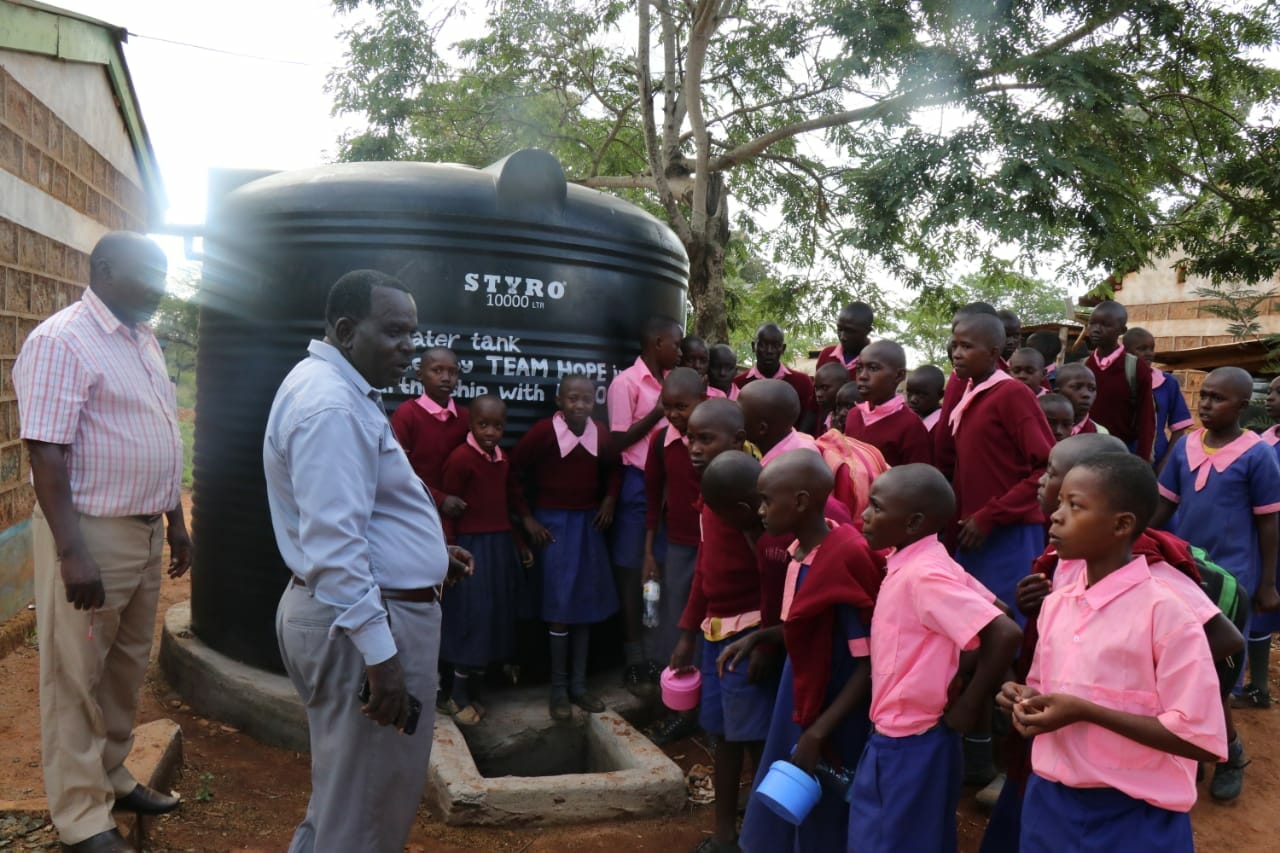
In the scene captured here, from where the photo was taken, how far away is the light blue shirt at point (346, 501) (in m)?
2.04

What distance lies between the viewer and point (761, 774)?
2924 millimetres

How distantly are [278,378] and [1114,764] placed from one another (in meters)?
3.65

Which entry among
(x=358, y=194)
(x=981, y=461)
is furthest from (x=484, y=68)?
(x=981, y=461)

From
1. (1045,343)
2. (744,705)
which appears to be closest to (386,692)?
(744,705)

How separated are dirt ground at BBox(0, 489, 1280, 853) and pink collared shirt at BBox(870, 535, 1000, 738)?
1.28 metres

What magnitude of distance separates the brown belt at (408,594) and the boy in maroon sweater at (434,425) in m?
1.72

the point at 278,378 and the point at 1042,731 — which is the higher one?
the point at 278,378

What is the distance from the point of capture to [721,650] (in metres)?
3.21

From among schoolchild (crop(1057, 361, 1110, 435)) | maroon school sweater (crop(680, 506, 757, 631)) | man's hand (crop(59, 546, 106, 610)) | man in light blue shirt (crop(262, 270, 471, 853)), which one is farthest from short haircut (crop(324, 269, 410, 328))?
schoolchild (crop(1057, 361, 1110, 435))

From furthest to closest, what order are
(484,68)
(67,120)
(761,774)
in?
(484,68) → (67,120) → (761,774)

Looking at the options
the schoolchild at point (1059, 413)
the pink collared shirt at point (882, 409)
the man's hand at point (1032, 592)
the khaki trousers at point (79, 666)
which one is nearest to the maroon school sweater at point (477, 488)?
the khaki trousers at point (79, 666)

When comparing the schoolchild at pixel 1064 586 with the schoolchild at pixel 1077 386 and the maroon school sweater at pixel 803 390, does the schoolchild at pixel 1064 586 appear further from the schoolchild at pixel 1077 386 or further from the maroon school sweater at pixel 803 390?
the maroon school sweater at pixel 803 390

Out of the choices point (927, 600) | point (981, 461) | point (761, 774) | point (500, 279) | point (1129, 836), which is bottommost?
point (761, 774)

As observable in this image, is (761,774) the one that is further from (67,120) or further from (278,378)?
(67,120)
